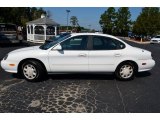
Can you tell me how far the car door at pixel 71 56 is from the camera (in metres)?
6.05

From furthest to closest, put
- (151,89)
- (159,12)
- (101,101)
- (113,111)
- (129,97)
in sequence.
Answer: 1. (159,12)
2. (151,89)
3. (129,97)
4. (101,101)
5. (113,111)

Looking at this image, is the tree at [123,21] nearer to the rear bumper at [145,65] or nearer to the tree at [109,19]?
the tree at [109,19]

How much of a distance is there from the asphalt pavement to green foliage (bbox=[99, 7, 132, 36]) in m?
60.1

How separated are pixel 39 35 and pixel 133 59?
18.9 m

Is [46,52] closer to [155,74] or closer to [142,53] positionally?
[142,53]

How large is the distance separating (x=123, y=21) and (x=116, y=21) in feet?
12.1

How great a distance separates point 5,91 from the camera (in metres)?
5.27

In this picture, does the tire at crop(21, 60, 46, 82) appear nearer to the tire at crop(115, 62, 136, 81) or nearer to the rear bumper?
the tire at crop(115, 62, 136, 81)

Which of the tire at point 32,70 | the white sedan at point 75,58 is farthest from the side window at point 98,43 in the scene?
the tire at point 32,70

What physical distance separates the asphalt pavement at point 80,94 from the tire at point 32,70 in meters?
0.20

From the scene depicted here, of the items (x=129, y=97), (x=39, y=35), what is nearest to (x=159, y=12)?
(x=39, y=35)

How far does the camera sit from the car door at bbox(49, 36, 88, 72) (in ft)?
19.8

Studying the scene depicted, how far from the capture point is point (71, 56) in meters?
6.06

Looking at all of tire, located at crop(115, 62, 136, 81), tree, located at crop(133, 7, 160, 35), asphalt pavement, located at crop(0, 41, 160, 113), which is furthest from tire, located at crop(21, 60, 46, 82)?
tree, located at crop(133, 7, 160, 35)
